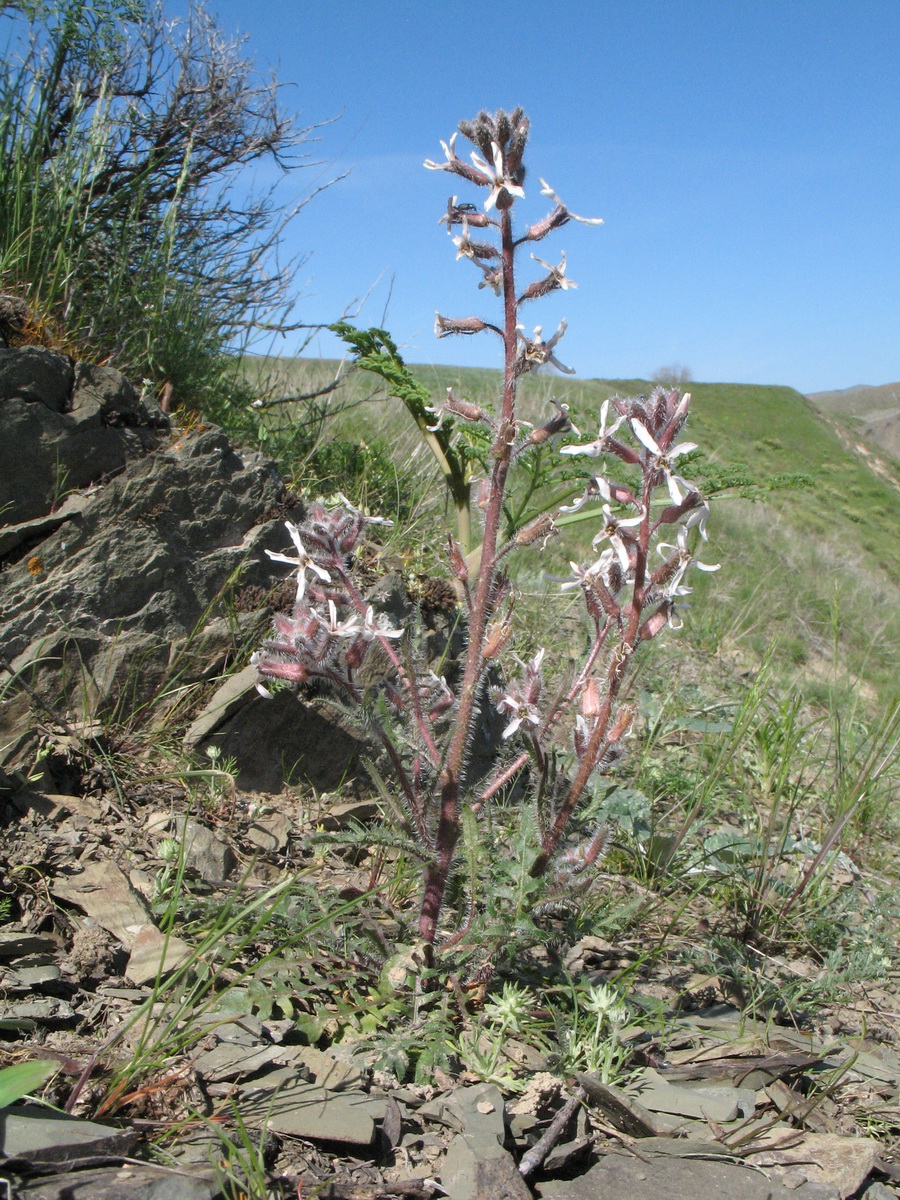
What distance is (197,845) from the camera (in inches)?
104

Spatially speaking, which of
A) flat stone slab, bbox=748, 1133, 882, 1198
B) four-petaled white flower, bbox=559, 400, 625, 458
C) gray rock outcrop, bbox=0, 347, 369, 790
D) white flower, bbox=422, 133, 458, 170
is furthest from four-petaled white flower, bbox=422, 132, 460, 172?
flat stone slab, bbox=748, 1133, 882, 1198

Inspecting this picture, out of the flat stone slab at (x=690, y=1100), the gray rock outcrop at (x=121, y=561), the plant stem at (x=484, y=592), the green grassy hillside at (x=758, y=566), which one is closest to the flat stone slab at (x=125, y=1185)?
the plant stem at (x=484, y=592)

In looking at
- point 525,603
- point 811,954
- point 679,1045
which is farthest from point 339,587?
point 525,603

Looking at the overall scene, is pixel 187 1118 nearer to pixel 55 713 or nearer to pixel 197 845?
pixel 197 845

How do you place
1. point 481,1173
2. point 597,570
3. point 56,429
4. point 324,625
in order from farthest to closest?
1. point 56,429
2. point 324,625
3. point 597,570
4. point 481,1173

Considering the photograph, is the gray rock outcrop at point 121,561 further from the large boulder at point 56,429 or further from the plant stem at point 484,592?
the plant stem at point 484,592

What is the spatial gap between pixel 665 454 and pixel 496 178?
78cm

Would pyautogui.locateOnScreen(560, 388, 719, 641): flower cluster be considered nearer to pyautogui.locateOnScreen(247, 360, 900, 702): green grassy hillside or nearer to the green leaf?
pyautogui.locateOnScreen(247, 360, 900, 702): green grassy hillside

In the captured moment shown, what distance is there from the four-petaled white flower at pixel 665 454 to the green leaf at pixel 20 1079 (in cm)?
165

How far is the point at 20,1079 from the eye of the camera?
50.6 inches

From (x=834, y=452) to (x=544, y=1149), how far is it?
39.1 metres

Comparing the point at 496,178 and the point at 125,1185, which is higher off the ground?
the point at 496,178

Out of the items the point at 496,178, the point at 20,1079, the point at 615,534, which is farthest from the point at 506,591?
the point at 20,1079

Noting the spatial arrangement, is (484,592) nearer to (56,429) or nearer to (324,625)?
(324,625)
